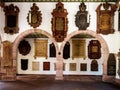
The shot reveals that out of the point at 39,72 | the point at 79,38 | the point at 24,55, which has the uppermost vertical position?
the point at 79,38

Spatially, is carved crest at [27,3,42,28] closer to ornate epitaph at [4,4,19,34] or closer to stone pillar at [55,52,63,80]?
ornate epitaph at [4,4,19,34]

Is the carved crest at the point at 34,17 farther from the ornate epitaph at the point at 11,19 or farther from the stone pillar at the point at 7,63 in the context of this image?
the stone pillar at the point at 7,63

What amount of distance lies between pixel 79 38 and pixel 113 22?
11.3ft

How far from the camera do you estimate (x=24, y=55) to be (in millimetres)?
15758

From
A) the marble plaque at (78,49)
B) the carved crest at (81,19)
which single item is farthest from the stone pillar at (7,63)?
the marble plaque at (78,49)

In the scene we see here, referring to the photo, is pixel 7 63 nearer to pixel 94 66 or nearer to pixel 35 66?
pixel 35 66

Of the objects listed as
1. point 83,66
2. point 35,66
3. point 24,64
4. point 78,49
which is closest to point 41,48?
point 35,66

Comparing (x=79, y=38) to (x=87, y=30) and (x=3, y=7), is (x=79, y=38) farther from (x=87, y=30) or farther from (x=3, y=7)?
(x=3, y=7)

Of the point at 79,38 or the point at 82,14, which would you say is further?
the point at 79,38

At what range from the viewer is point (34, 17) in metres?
12.7

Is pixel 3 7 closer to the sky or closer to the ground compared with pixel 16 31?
closer to the sky

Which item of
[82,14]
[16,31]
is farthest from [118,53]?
[16,31]

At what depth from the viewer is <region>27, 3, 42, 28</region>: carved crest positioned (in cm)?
1269

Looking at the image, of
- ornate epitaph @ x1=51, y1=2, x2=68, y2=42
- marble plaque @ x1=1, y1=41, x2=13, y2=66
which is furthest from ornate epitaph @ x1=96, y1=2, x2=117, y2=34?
marble plaque @ x1=1, y1=41, x2=13, y2=66
